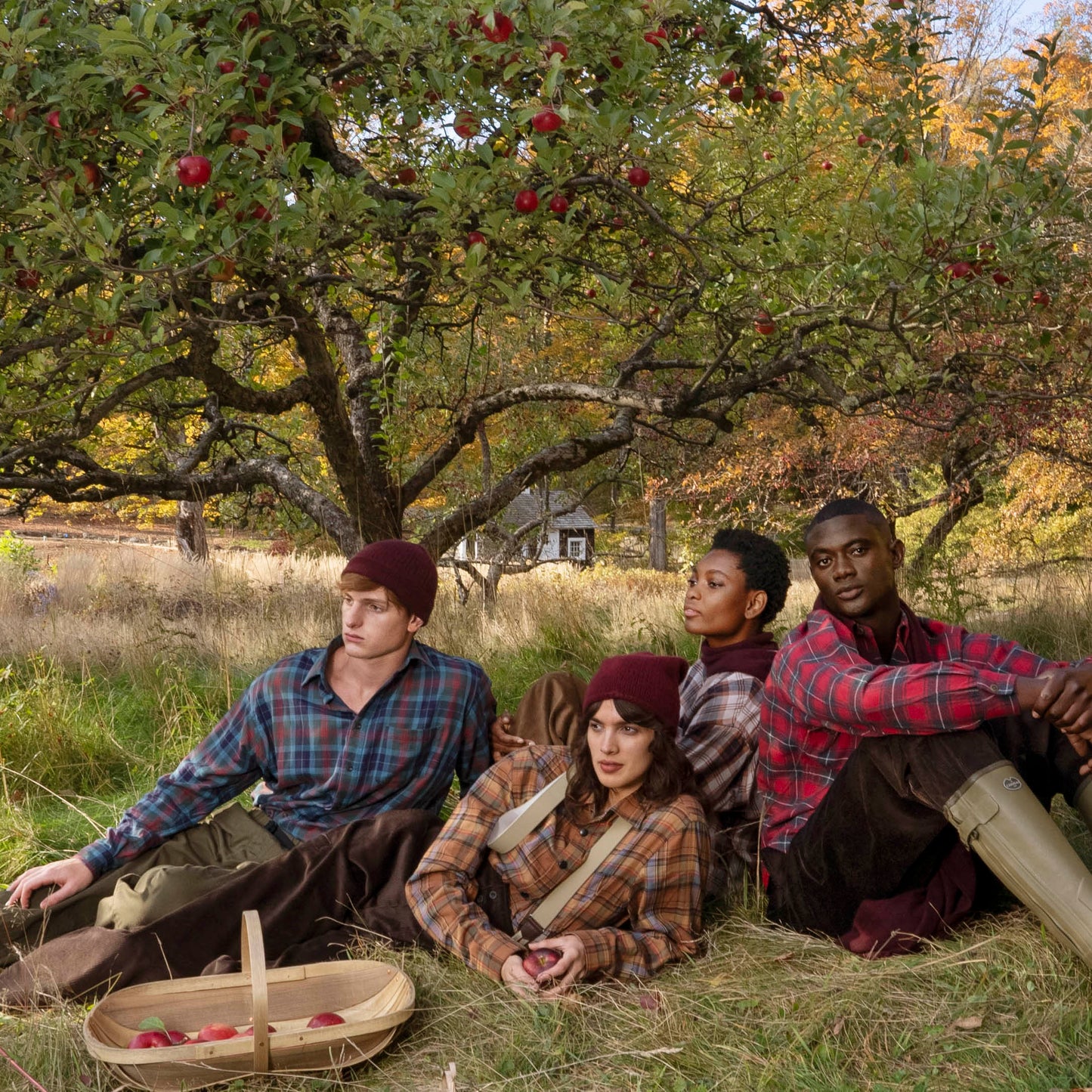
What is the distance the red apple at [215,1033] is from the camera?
2713mm

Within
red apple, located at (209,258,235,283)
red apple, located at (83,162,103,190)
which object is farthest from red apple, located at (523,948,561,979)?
red apple, located at (83,162,103,190)

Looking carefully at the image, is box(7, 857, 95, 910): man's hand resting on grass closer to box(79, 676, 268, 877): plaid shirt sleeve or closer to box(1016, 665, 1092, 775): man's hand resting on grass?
box(79, 676, 268, 877): plaid shirt sleeve

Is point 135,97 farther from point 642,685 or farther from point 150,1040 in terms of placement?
point 150,1040

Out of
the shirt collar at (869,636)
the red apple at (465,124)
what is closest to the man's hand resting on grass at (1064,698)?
the shirt collar at (869,636)

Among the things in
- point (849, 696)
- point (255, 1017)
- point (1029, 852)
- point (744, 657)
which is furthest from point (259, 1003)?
point (744, 657)

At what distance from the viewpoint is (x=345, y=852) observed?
136 inches

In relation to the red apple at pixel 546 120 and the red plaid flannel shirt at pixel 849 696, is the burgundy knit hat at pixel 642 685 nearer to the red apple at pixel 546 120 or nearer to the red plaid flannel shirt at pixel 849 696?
the red plaid flannel shirt at pixel 849 696

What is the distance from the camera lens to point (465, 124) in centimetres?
397

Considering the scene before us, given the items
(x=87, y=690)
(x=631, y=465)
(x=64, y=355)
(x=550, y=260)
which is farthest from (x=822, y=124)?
(x=631, y=465)

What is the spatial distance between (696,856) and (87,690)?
181 inches

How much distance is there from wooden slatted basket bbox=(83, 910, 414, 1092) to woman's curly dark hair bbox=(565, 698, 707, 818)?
65cm

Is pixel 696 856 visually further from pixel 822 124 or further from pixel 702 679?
pixel 822 124

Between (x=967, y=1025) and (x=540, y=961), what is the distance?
40.1 inches

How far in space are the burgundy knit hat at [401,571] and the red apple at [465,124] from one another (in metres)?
1.41
